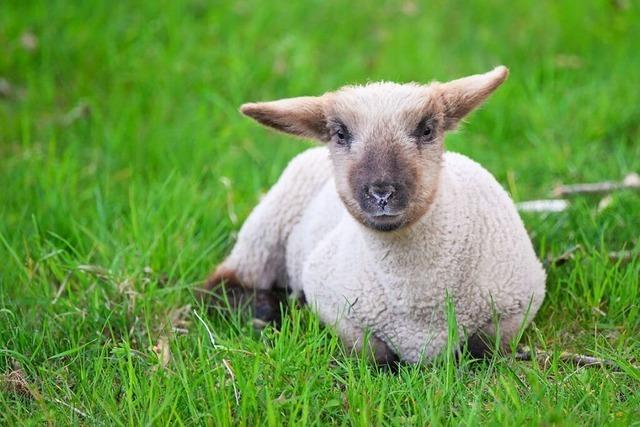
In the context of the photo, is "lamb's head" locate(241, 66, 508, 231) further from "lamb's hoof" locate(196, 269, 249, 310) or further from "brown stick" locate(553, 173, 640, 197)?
"brown stick" locate(553, 173, 640, 197)

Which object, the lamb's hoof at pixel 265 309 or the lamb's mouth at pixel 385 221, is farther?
the lamb's hoof at pixel 265 309

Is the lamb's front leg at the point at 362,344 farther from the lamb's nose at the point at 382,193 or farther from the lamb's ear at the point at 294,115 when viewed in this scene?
the lamb's ear at the point at 294,115

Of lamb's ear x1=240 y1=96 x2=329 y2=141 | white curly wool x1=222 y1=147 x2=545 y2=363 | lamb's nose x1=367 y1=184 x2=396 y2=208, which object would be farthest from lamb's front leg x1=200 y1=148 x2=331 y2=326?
lamb's nose x1=367 y1=184 x2=396 y2=208

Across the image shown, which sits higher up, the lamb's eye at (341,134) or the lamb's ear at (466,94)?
the lamb's ear at (466,94)

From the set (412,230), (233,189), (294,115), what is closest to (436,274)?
(412,230)

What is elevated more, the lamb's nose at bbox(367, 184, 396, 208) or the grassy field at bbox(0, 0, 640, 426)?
the lamb's nose at bbox(367, 184, 396, 208)

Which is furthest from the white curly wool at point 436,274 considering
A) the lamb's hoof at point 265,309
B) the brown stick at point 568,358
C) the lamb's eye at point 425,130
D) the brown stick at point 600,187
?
the brown stick at point 600,187

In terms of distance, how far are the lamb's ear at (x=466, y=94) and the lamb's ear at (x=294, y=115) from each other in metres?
0.54

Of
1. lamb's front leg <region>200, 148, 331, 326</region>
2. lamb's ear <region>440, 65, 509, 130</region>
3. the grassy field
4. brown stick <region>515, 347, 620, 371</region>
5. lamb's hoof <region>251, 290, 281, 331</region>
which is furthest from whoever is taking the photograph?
lamb's front leg <region>200, 148, 331, 326</region>

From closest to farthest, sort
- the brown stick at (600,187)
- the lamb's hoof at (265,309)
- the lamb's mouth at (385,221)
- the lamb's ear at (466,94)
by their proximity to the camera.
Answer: the lamb's mouth at (385,221), the lamb's ear at (466,94), the lamb's hoof at (265,309), the brown stick at (600,187)

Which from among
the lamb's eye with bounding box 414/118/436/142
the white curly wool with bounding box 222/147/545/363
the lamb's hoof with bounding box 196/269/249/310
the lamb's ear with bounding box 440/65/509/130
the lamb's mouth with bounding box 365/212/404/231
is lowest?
the lamb's hoof with bounding box 196/269/249/310

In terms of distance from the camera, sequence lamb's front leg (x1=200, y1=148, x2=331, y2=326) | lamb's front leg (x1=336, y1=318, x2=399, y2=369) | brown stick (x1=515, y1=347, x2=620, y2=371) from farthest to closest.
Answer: lamb's front leg (x1=200, y1=148, x2=331, y2=326)
lamb's front leg (x1=336, y1=318, x2=399, y2=369)
brown stick (x1=515, y1=347, x2=620, y2=371)

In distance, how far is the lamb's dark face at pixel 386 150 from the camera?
3867mm

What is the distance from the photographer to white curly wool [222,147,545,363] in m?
4.15
